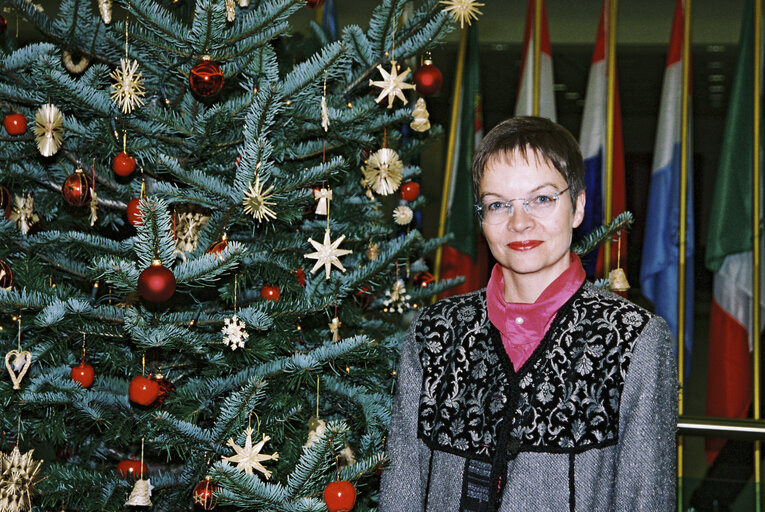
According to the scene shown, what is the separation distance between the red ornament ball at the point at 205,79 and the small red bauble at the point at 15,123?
0.37 m

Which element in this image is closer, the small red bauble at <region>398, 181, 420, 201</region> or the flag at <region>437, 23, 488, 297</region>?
the small red bauble at <region>398, 181, 420, 201</region>

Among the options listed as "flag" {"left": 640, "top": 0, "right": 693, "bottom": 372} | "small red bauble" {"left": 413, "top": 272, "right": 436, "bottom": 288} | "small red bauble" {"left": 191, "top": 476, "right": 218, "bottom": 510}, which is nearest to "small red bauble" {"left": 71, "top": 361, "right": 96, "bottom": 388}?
"small red bauble" {"left": 191, "top": 476, "right": 218, "bottom": 510}

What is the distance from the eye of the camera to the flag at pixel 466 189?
12.2 feet

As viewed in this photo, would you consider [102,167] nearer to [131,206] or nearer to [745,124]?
[131,206]

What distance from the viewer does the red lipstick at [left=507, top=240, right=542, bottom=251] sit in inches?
47.9

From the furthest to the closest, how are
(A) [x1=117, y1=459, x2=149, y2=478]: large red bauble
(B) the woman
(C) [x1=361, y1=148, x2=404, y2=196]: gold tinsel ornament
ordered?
1. (C) [x1=361, y1=148, x2=404, y2=196]: gold tinsel ornament
2. (A) [x1=117, y1=459, x2=149, y2=478]: large red bauble
3. (B) the woman

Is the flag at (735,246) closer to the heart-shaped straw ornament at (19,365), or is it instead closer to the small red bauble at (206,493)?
the small red bauble at (206,493)

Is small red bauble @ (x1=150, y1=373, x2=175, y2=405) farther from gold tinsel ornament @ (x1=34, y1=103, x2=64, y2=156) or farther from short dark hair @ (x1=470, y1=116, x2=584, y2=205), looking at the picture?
short dark hair @ (x1=470, y1=116, x2=584, y2=205)

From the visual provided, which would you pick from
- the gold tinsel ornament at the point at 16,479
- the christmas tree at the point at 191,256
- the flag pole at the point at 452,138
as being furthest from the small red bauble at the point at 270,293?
the flag pole at the point at 452,138

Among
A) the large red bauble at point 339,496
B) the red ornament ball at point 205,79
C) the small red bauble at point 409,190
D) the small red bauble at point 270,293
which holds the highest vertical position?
the small red bauble at point 409,190

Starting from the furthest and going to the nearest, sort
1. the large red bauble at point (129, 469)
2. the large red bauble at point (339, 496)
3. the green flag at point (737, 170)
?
the green flag at point (737, 170)
the large red bauble at point (129, 469)
the large red bauble at point (339, 496)

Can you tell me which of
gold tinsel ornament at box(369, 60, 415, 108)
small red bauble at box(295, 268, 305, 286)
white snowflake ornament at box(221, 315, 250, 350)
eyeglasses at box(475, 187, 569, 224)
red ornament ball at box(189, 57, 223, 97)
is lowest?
white snowflake ornament at box(221, 315, 250, 350)

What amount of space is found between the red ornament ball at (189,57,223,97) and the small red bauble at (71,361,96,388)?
1.83 ft

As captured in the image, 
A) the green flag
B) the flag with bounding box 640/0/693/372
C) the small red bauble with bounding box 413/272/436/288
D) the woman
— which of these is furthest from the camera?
the flag with bounding box 640/0/693/372
